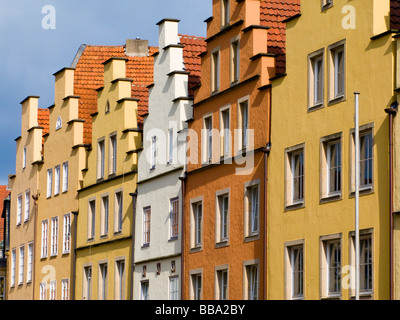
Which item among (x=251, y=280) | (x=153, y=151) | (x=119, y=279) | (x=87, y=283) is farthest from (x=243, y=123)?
(x=87, y=283)

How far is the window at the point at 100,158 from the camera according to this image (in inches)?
2306

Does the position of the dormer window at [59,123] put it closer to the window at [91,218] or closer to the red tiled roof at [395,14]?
the window at [91,218]

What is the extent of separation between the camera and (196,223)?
48.5 metres

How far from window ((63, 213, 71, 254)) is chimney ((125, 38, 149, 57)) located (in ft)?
29.3

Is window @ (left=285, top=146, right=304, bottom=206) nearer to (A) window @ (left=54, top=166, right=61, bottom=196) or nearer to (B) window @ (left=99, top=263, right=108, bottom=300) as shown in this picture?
(B) window @ (left=99, top=263, right=108, bottom=300)

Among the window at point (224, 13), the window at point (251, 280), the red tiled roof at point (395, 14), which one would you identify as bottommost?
the window at point (251, 280)

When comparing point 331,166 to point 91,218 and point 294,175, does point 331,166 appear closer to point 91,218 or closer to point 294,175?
point 294,175

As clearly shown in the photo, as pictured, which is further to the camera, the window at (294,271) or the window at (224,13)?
the window at (224,13)

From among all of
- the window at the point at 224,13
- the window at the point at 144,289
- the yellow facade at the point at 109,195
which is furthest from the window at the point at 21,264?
the window at the point at 224,13

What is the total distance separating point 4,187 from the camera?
96.9 m

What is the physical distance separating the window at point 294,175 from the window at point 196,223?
22.5ft

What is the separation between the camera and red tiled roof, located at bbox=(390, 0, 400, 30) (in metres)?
38.6

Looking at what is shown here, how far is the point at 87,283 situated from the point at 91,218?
2929 mm
